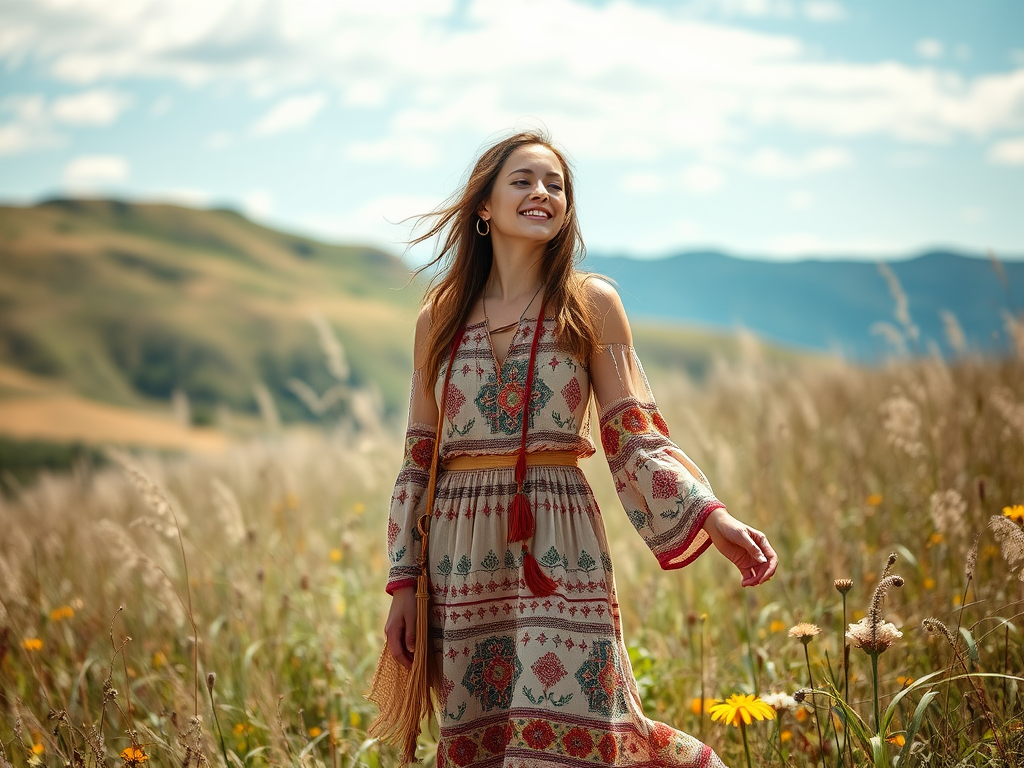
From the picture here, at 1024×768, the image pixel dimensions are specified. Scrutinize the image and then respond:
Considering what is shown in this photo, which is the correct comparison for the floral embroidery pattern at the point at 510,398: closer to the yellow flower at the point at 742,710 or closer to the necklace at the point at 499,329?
the necklace at the point at 499,329

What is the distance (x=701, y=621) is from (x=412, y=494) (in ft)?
3.12

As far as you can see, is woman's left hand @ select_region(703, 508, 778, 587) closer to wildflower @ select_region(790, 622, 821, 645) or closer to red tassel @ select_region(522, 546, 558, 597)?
wildflower @ select_region(790, 622, 821, 645)

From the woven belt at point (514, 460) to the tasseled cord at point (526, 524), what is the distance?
37mm

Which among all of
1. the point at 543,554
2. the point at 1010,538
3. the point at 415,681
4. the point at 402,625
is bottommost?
the point at 415,681

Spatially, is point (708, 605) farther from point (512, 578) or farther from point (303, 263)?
point (303, 263)

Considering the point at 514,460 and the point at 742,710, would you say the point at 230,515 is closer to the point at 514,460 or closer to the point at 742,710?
the point at 514,460

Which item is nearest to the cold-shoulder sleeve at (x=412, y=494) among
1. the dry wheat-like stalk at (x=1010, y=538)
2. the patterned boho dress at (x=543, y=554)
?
the patterned boho dress at (x=543, y=554)

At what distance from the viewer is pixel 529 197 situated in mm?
2357

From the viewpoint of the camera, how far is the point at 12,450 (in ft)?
191

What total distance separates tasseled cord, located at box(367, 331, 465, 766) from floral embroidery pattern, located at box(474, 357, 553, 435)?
0.49 ft

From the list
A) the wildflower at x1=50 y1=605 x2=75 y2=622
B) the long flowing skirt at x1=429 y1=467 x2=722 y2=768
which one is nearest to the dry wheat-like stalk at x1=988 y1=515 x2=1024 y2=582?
the long flowing skirt at x1=429 y1=467 x2=722 y2=768

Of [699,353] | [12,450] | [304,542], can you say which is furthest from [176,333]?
[304,542]

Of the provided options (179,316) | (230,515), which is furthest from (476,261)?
(179,316)

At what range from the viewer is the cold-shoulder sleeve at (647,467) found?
204cm
